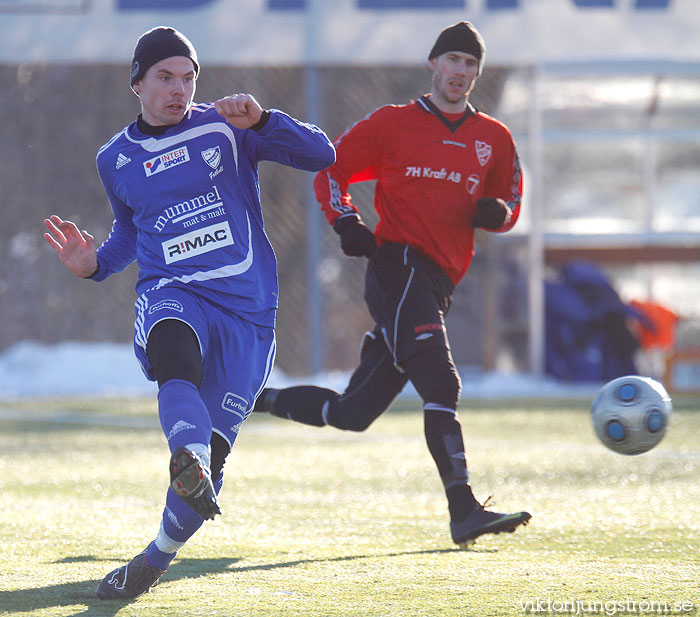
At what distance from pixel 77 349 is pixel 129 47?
3.71 meters

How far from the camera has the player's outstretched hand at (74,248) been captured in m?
4.59

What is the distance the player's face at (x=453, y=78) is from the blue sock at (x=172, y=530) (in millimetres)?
2346

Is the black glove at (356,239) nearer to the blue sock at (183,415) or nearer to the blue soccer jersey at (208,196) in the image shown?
the blue soccer jersey at (208,196)

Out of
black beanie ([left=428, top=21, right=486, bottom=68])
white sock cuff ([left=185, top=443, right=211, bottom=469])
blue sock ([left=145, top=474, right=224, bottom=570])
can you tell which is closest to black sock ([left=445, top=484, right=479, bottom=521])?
blue sock ([left=145, top=474, right=224, bottom=570])

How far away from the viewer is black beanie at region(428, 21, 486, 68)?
5559 mm

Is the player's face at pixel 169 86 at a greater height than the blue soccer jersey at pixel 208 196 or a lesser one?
greater

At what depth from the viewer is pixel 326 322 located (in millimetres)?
15617

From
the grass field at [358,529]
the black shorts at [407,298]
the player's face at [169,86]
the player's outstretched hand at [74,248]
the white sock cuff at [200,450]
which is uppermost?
the player's face at [169,86]

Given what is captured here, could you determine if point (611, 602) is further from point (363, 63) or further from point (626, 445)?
point (363, 63)

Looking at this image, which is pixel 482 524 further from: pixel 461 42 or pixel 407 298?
pixel 461 42

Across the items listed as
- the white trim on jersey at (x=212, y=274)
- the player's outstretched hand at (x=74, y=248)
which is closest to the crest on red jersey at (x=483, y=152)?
the white trim on jersey at (x=212, y=274)

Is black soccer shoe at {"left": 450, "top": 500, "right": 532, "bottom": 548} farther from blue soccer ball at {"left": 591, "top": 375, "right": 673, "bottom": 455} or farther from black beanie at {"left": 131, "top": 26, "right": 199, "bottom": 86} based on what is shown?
black beanie at {"left": 131, "top": 26, "right": 199, "bottom": 86}

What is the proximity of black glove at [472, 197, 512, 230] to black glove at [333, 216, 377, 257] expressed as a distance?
44cm

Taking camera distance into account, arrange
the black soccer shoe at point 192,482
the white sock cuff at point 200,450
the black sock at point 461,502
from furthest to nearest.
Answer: the black sock at point 461,502 < the white sock cuff at point 200,450 < the black soccer shoe at point 192,482
